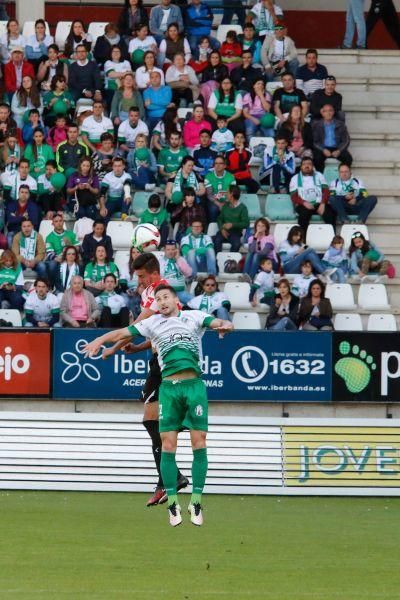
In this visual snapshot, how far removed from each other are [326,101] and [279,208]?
2423 mm

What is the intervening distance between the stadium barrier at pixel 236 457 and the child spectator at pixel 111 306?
11.0ft

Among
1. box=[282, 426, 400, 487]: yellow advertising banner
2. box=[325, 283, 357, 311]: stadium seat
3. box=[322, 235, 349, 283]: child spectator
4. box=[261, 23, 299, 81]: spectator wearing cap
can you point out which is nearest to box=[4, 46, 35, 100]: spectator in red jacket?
box=[261, 23, 299, 81]: spectator wearing cap

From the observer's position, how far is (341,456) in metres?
17.3

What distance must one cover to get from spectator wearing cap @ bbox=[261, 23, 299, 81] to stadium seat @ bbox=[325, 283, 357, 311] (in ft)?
16.9

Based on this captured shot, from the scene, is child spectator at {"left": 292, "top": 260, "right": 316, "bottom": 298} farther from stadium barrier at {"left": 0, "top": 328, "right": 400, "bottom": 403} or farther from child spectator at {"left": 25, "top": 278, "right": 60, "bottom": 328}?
child spectator at {"left": 25, "top": 278, "right": 60, "bottom": 328}

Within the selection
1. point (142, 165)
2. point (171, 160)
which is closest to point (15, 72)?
point (142, 165)

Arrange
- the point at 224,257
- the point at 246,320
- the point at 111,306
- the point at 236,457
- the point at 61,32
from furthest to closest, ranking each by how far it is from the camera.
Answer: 1. the point at 61,32
2. the point at 224,257
3. the point at 246,320
4. the point at 111,306
5. the point at 236,457

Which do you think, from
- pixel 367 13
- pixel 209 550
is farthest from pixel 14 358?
pixel 367 13

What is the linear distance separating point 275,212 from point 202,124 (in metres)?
1.89

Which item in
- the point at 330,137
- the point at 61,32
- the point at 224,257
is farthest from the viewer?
the point at 61,32

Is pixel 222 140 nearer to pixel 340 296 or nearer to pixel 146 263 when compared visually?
pixel 340 296

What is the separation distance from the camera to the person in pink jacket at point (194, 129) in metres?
23.9

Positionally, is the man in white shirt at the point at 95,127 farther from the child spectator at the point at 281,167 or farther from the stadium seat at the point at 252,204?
the child spectator at the point at 281,167

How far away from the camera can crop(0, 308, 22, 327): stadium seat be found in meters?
20.7
